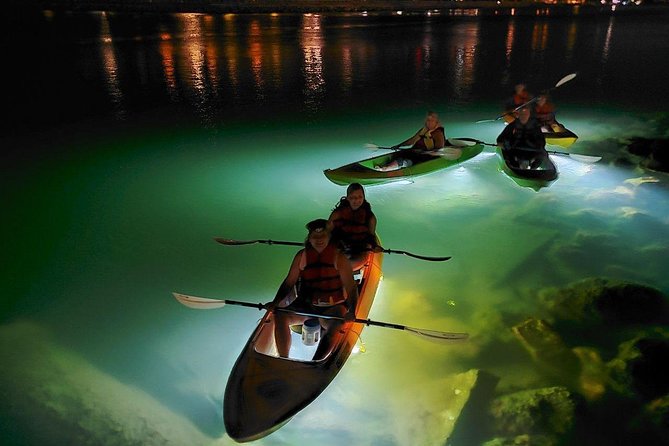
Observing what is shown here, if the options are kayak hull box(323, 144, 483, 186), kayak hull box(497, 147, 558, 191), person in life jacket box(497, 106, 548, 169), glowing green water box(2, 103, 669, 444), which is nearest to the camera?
glowing green water box(2, 103, 669, 444)

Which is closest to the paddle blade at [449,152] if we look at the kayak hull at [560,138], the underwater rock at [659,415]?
the kayak hull at [560,138]

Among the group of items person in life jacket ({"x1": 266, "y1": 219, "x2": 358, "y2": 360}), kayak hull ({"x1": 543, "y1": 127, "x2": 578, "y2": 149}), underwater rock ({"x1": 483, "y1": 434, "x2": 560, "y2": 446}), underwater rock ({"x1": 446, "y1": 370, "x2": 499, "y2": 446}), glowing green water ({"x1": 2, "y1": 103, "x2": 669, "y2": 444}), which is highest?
person in life jacket ({"x1": 266, "y1": 219, "x2": 358, "y2": 360})

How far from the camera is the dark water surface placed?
4766 millimetres

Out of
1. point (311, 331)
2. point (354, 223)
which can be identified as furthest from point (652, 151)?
point (311, 331)

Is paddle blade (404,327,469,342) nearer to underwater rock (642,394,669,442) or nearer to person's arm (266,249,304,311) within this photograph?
person's arm (266,249,304,311)

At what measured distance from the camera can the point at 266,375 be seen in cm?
402

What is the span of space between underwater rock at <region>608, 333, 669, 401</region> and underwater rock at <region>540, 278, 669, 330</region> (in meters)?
0.39

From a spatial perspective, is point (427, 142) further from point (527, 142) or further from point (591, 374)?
point (591, 374)

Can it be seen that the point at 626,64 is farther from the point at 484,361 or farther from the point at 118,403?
the point at 118,403

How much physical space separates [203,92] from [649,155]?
50.2ft

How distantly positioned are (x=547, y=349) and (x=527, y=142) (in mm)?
5114

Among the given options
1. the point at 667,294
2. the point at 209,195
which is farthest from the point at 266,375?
the point at 209,195

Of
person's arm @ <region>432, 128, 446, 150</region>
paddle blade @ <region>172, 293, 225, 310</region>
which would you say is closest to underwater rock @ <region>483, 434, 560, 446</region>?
paddle blade @ <region>172, 293, 225, 310</region>

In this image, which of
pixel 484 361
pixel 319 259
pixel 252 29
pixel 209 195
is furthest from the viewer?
pixel 252 29
